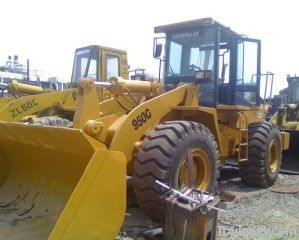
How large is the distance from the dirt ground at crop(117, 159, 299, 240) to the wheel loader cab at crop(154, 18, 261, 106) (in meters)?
1.66

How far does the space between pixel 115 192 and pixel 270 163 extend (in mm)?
4898

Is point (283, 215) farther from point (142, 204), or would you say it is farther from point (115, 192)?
point (115, 192)

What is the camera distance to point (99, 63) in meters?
10.2

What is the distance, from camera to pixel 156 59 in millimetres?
7605

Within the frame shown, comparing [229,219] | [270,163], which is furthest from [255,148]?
[229,219]

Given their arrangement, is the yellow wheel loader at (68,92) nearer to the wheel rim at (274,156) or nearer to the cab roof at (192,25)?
the cab roof at (192,25)

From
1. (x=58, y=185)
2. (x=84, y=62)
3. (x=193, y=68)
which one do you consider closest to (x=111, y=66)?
(x=84, y=62)

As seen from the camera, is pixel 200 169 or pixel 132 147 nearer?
pixel 132 147

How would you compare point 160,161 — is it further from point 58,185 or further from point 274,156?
point 274,156

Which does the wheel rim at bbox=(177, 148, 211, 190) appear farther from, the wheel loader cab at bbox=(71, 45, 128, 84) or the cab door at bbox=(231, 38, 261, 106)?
the wheel loader cab at bbox=(71, 45, 128, 84)

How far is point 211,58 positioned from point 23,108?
15.1 feet

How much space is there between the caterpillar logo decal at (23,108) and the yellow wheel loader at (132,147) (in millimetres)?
3493

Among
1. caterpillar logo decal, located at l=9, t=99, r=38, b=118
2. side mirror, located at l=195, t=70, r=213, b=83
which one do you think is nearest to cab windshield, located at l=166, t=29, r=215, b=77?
side mirror, located at l=195, t=70, r=213, b=83

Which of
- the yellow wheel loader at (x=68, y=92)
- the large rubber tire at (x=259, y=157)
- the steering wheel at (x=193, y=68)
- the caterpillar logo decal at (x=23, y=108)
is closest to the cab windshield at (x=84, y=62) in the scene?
the yellow wheel loader at (x=68, y=92)
